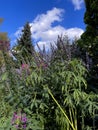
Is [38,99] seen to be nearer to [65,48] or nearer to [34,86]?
[34,86]

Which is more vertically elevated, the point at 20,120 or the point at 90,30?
the point at 90,30

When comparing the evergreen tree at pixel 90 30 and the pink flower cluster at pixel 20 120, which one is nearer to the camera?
the pink flower cluster at pixel 20 120

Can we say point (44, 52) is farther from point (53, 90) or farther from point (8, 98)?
point (8, 98)

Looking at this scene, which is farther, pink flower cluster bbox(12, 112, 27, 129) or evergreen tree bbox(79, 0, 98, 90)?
evergreen tree bbox(79, 0, 98, 90)

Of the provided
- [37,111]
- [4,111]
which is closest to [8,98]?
[4,111]

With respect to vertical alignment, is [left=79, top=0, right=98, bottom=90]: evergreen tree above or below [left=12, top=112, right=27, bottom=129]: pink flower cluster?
above

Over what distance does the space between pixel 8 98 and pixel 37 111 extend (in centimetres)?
48

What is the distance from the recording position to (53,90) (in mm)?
4141

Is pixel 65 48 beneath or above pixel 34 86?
above

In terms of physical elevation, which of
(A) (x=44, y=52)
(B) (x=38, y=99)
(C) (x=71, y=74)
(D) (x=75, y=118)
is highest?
(A) (x=44, y=52)

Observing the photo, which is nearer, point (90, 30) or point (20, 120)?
point (20, 120)

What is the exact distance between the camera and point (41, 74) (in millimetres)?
4129

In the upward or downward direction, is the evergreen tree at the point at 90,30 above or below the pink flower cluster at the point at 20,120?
above

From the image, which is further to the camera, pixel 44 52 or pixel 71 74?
pixel 44 52
